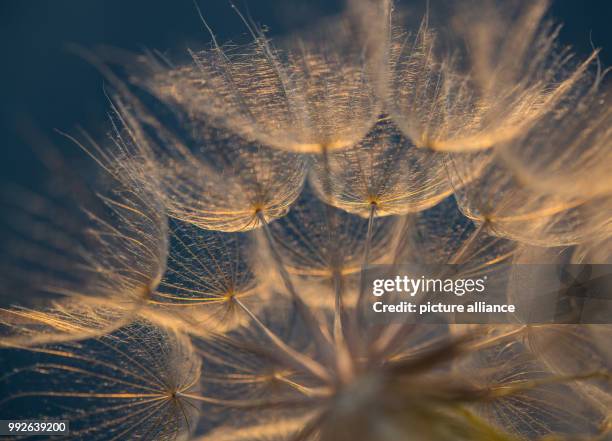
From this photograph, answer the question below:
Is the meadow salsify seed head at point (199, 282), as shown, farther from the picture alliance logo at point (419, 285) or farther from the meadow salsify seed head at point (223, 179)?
the picture alliance logo at point (419, 285)

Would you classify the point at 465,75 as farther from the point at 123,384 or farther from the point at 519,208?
the point at 123,384

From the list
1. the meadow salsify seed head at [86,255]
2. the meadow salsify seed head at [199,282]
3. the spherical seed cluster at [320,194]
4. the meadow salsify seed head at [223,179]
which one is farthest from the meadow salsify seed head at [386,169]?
the meadow salsify seed head at [86,255]

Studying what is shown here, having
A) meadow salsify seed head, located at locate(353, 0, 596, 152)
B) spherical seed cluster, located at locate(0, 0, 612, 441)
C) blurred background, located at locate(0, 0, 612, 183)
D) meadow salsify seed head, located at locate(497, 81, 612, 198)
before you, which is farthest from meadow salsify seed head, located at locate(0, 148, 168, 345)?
blurred background, located at locate(0, 0, 612, 183)

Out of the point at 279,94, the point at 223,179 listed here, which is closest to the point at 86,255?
the point at 223,179

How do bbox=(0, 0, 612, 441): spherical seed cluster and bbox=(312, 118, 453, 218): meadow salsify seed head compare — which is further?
bbox=(312, 118, 453, 218): meadow salsify seed head

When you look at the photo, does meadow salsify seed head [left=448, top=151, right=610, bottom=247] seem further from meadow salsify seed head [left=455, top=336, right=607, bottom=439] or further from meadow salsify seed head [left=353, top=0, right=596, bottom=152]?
meadow salsify seed head [left=455, top=336, right=607, bottom=439]

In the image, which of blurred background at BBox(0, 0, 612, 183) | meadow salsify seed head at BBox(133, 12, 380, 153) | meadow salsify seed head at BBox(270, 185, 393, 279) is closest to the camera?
meadow salsify seed head at BBox(133, 12, 380, 153)
